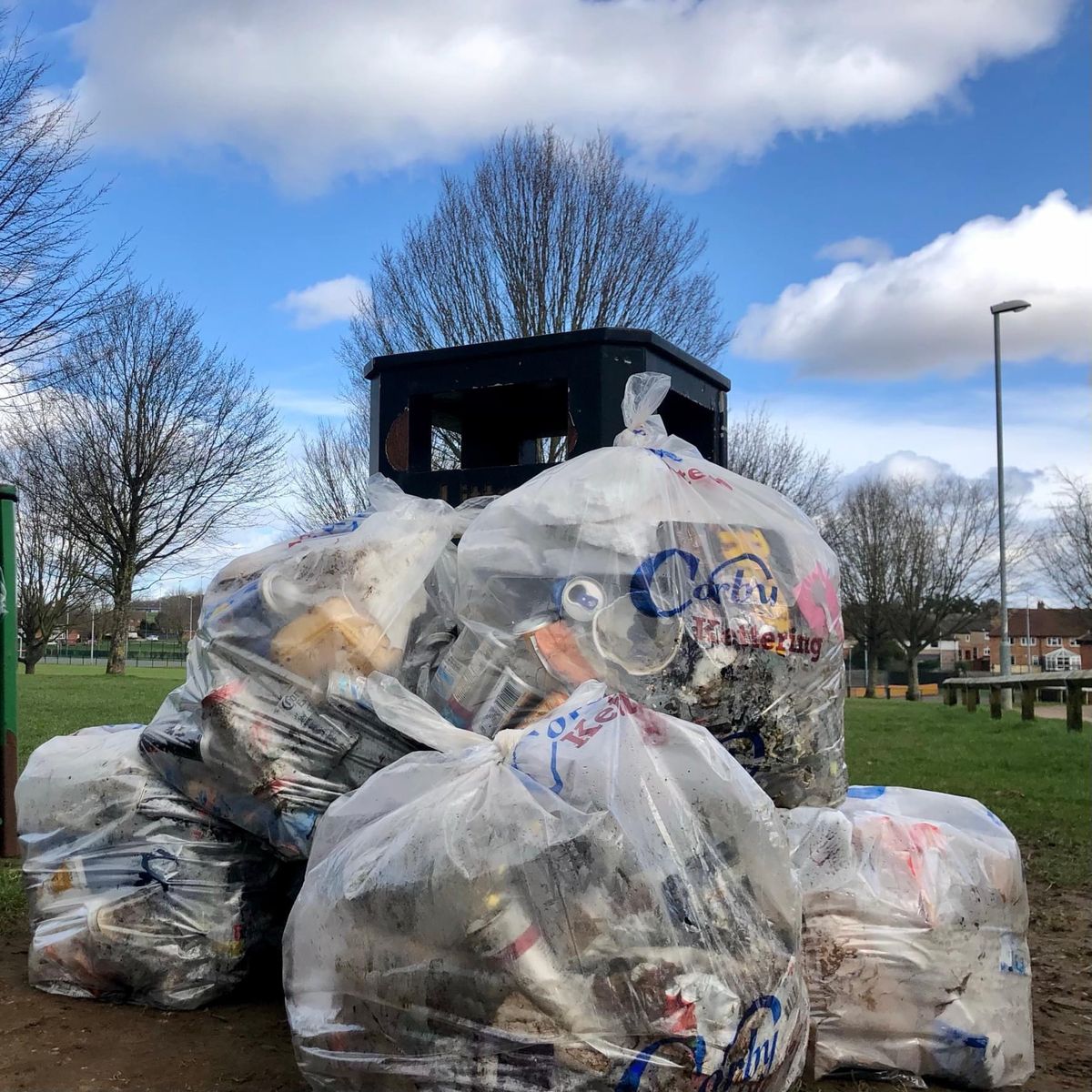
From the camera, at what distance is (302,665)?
2336 mm

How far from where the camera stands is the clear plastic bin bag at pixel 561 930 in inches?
59.9

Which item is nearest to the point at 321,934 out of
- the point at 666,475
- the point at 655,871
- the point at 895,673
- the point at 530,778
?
the point at 530,778

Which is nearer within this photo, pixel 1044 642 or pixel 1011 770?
pixel 1011 770

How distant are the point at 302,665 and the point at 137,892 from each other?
2.24ft

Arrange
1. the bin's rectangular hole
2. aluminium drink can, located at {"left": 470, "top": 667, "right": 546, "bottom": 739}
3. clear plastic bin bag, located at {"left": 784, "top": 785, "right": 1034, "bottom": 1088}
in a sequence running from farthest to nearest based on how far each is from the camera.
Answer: the bin's rectangular hole, aluminium drink can, located at {"left": 470, "top": 667, "right": 546, "bottom": 739}, clear plastic bin bag, located at {"left": 784, "top": 785, "right": 1034, "bottom": 1088}

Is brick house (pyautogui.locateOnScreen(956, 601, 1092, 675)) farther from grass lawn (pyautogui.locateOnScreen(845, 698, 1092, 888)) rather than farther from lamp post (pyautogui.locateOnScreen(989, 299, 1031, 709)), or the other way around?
grass lawn (pyautogui.locateOnScreen(845, 698, 1092, 888))

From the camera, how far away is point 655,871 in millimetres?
1610

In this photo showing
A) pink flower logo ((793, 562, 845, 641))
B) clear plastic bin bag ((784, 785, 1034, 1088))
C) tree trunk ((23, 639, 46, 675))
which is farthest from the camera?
tree trunk ((23, 639, 46, 675))

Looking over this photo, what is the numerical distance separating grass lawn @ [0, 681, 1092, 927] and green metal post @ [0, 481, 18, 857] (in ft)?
1.13

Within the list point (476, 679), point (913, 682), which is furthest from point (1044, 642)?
point (476, 679)

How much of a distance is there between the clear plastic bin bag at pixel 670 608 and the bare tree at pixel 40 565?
19718 mm

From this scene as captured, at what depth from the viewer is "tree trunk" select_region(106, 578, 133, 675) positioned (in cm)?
2344

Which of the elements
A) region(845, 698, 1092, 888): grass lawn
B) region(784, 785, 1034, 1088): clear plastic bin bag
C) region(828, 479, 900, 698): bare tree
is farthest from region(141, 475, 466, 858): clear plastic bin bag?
region(828, 479, 900, 698): bare tree

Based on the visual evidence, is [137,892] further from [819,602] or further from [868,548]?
[868,548]
